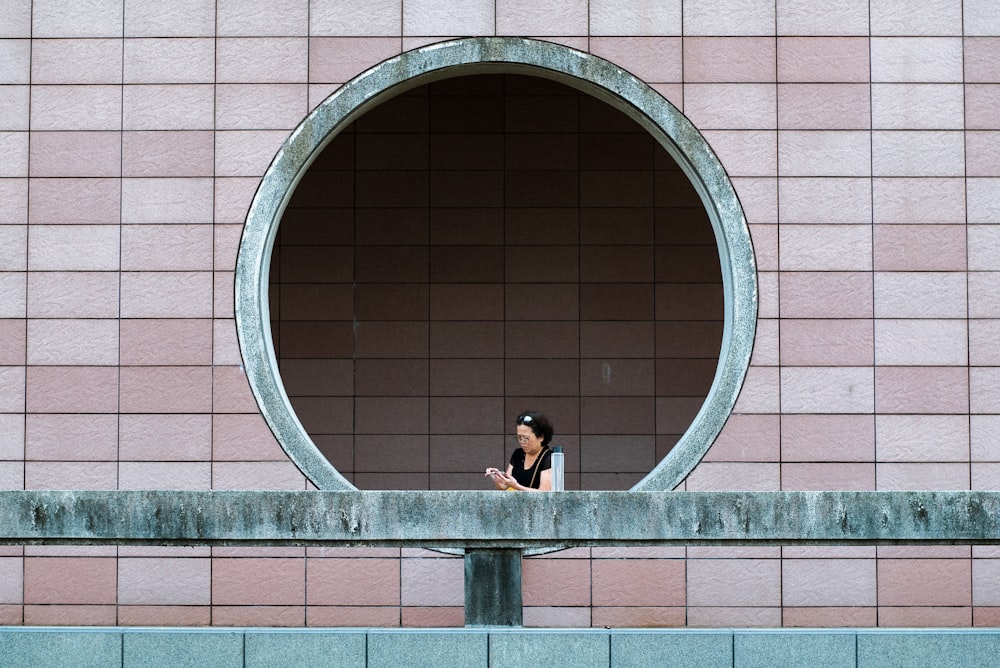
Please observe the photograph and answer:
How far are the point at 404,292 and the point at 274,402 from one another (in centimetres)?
291

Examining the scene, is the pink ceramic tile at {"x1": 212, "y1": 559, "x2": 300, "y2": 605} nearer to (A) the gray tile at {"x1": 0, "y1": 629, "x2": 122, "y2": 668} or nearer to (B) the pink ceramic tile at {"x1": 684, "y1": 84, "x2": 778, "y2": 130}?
(A) the gray tile at {"x1": 0, "y1": 629, "x2": 122, "y2": 668}

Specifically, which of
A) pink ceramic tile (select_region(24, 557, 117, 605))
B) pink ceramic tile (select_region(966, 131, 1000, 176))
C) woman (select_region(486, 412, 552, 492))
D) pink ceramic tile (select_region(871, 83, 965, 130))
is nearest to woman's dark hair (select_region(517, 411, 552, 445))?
woman (select_region(486, 412, 552, 492))

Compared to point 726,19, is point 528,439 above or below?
below

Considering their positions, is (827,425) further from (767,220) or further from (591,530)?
(591,530)

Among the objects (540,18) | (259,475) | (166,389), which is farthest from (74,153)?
(540,18)

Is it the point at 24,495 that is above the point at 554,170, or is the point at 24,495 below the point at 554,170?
below

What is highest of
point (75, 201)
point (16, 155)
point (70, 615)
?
point (16, 155)

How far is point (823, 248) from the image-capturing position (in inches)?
262

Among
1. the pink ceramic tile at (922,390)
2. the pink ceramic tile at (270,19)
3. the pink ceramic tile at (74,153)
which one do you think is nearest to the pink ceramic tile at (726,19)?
the pink ceramic tile at (922,390)

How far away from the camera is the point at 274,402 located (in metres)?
6.62

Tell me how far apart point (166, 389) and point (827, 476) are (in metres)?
3.70

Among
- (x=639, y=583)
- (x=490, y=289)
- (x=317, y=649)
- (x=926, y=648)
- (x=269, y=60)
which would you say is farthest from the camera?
(x=490, y=289)

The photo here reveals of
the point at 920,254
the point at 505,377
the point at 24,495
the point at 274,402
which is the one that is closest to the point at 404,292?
the point at 505,377

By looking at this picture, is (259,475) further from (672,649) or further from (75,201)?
(672,649)
